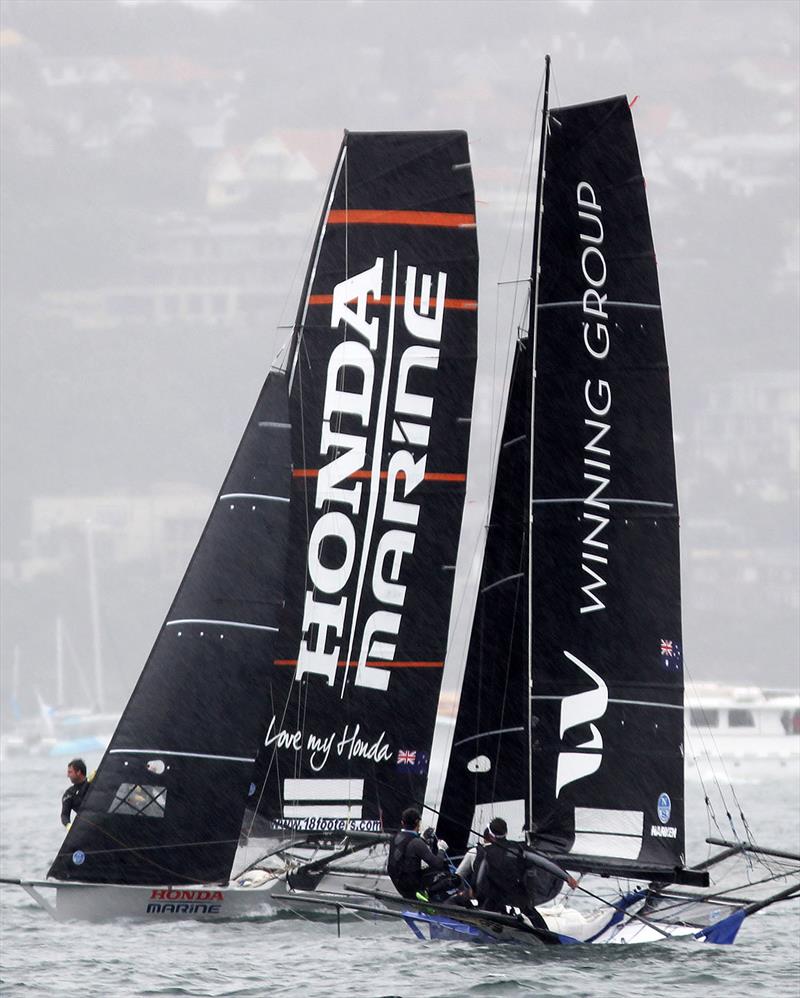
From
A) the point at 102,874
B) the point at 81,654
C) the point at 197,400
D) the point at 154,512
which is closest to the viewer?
the point at 102,874

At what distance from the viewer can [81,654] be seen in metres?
128

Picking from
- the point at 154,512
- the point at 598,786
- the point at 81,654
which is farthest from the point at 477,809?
the point at 154,512

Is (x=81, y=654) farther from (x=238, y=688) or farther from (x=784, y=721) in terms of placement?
(x=238, y=688)

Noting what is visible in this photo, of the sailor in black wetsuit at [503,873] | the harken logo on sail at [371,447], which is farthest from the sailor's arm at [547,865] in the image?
the harken logo on sail at [371,447]

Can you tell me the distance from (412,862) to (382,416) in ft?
12.3

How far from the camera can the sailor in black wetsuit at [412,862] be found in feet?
43.0

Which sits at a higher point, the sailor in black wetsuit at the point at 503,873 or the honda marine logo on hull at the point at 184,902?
the sailor in black wetsuit at the point at 503,873

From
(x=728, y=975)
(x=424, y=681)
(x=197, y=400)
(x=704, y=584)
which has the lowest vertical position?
(x=728, y=975)

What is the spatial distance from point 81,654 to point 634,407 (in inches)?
4588

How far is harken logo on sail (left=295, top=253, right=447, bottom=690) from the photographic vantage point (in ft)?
50.7

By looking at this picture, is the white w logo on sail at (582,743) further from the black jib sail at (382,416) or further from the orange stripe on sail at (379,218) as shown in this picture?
the orange stripe on sail at (379,218)

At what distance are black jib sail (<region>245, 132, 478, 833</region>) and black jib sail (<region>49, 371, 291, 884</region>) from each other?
1.68 feet

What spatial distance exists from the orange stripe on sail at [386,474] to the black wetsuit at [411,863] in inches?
128

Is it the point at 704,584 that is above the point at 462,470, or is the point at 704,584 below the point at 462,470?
above
